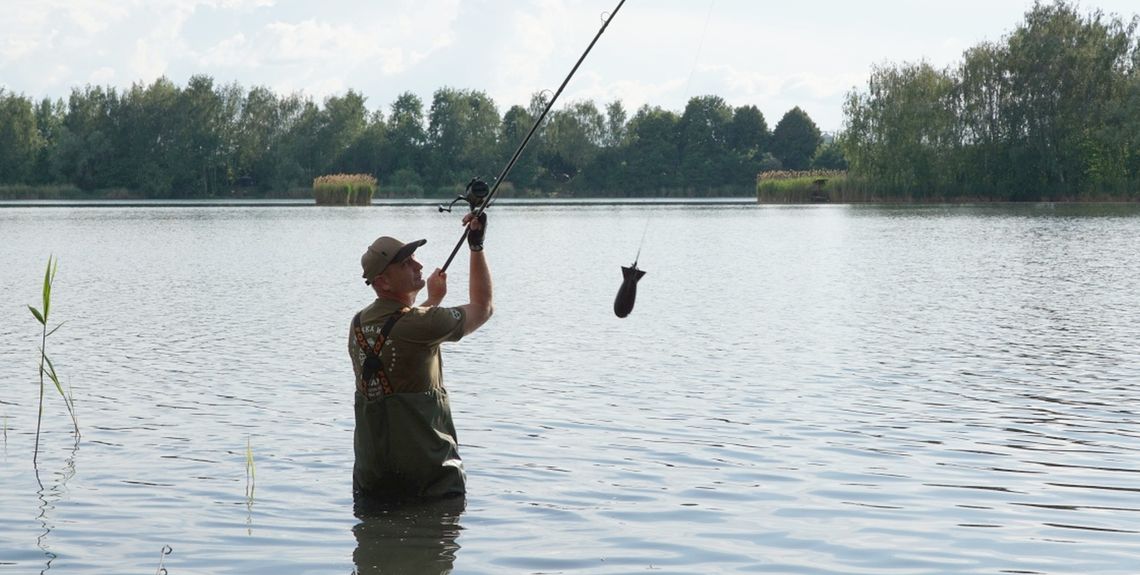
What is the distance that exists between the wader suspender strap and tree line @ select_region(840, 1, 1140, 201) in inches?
2733

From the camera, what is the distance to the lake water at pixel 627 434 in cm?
686

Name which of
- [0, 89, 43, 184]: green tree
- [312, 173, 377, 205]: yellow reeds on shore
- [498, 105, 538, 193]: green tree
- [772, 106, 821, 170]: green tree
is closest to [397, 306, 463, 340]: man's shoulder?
[312, 173, 377, 205]: yellow reeds on shore

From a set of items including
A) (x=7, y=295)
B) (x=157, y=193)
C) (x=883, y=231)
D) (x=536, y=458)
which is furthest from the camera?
(x=157, y=193)

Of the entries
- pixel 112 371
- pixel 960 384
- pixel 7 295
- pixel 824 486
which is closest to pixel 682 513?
pixel 824 486

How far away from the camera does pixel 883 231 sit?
4328 cm

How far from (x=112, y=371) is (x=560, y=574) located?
8082 mm

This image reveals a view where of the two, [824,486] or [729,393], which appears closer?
[824,486]

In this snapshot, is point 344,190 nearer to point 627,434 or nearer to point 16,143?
point 16,143

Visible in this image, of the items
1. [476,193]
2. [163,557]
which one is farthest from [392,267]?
[163,557]

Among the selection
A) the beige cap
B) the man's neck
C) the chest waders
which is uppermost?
the beige cap

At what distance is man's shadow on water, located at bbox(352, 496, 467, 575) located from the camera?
6.55 metres

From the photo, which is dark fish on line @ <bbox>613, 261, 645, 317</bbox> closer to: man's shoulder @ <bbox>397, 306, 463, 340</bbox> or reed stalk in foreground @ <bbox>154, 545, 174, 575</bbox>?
man's shoulder @ <bbox>397, 306, 463, 340</bbox>

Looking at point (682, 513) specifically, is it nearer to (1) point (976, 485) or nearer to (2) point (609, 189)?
(1) point (976, 485)

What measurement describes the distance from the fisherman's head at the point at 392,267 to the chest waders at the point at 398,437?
16cm
